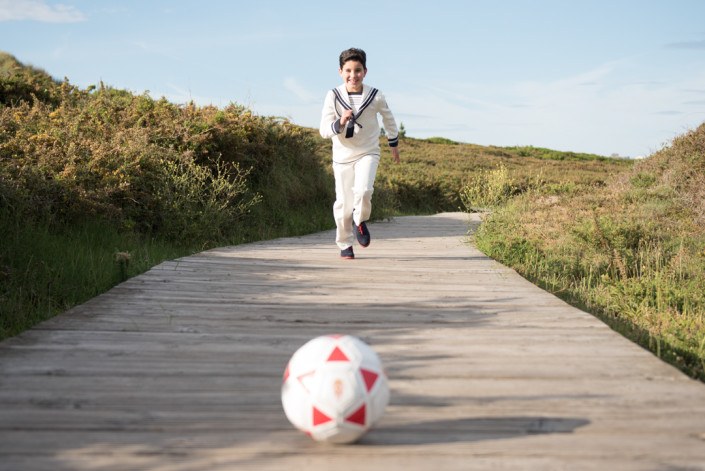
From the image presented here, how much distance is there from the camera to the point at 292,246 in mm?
10320

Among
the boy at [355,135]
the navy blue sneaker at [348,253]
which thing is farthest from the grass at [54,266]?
the boy at [355,135]

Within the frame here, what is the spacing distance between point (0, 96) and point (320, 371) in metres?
15.5

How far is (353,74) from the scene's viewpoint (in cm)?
817

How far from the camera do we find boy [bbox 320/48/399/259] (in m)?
8.21

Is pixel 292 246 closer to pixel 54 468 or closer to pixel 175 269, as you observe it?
pixel 175 269

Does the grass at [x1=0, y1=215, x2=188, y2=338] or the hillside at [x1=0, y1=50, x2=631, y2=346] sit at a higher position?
the hillside at [x1=0, y1=50, x2=631, y2=346]

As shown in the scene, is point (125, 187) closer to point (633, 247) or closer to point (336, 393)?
point (633, 247)

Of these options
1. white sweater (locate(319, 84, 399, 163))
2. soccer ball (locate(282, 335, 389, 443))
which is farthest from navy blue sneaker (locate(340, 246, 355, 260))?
soccer ball (locate(282, 335, 389, 443))

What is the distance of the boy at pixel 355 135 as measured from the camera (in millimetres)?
8207

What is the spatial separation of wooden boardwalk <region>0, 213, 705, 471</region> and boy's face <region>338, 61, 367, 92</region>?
2.63 m

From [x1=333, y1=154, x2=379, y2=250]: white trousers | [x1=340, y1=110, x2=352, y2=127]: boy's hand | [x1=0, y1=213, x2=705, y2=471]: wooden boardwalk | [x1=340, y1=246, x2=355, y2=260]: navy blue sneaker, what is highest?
[x1=340, y1=110, x2=352, y2=127]: boy's hand

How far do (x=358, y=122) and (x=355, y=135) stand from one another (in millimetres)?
153

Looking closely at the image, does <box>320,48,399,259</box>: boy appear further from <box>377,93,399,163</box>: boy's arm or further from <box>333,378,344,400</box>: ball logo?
<box>333,378,344,400</box>: ball logo

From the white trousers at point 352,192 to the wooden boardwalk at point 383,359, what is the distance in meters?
1.94
